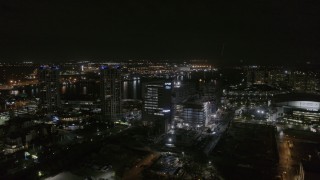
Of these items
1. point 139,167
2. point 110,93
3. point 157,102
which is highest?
point 110,93

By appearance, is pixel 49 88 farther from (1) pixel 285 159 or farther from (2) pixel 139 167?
(1) pixel 285 159

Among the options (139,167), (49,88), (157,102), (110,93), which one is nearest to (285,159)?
(139,167)

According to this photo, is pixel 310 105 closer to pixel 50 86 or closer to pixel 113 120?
pixel 113 120

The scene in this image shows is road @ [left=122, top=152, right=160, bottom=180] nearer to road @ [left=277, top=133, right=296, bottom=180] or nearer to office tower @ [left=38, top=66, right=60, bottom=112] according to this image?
road @ [left=277, top=133, right=296, bottom=180]

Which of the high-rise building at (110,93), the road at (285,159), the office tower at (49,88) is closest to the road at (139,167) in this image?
the road at (285,159)

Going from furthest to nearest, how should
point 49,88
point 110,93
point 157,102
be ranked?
point 49,88 < point 110,93 < point 157,102

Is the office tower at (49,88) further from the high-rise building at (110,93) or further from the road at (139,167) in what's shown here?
the road at (139,167)

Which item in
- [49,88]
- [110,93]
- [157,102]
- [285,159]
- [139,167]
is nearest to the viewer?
[139,167]
